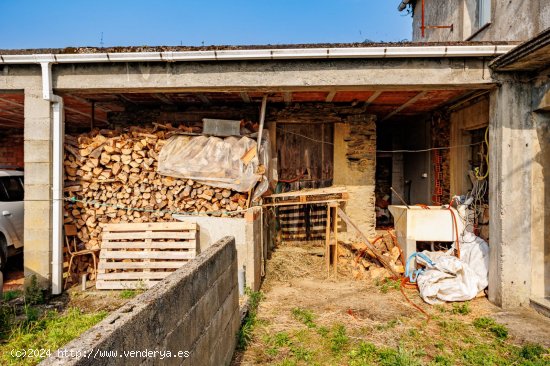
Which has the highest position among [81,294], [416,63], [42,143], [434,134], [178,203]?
[416,63]

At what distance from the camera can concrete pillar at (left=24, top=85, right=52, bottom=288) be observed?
570 centimetres

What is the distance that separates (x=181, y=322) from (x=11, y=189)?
6823 millimetres

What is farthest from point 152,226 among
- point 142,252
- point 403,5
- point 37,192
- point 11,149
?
point 403,5

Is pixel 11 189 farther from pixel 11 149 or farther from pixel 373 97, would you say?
pixel 373 97

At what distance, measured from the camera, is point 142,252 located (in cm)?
618


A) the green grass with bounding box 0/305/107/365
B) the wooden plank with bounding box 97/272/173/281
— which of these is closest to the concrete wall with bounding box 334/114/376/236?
the wooden plank with bounding box 97/272/173/281

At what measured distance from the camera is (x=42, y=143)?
5762 mm

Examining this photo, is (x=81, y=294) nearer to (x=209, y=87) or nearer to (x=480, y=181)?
(x=209, y=87)

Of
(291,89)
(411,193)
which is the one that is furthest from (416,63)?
(411,193)

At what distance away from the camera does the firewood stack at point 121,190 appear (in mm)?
6543

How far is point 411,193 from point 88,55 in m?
9.11

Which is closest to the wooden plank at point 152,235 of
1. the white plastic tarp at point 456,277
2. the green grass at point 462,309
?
the white plastic tarp at point 456,277

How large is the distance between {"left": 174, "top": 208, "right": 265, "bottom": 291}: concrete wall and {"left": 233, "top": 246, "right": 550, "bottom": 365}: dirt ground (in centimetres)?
49

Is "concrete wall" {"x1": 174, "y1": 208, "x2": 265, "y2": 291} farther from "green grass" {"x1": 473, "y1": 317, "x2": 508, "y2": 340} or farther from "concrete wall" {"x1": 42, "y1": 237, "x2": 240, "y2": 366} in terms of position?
"green grass" {"x1": 473, "y1": 317, "x2": 508, "y2": 340}
